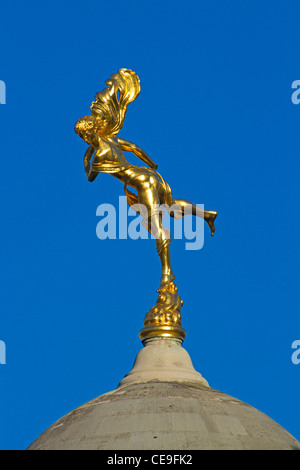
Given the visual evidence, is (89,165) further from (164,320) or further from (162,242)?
(164,320)

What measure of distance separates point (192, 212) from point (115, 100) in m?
3.19

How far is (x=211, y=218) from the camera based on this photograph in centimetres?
2528

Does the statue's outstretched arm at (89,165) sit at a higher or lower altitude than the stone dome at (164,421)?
higher

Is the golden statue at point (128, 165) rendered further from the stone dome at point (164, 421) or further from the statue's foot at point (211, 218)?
the stone dome at point (164, 421)

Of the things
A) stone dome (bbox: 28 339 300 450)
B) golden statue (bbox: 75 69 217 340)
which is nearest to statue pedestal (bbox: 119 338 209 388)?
stone dome (bbox: 28 339 300 450)

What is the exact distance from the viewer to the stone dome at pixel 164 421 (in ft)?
62.5

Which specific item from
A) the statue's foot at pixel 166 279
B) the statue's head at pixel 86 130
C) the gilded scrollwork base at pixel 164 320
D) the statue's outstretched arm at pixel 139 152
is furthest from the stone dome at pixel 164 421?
the statue's head at pixel 86 130

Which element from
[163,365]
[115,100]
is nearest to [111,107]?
[115,100]

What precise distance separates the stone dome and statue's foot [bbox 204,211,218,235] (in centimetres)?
436

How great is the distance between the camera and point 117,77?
25469mm

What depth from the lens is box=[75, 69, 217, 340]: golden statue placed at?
24.3m

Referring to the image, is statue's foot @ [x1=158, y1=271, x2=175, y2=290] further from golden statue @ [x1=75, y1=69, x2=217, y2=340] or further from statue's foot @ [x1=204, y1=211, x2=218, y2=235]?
statue's foot @ [x1=204, y1=211, x2=218, y2=235]
